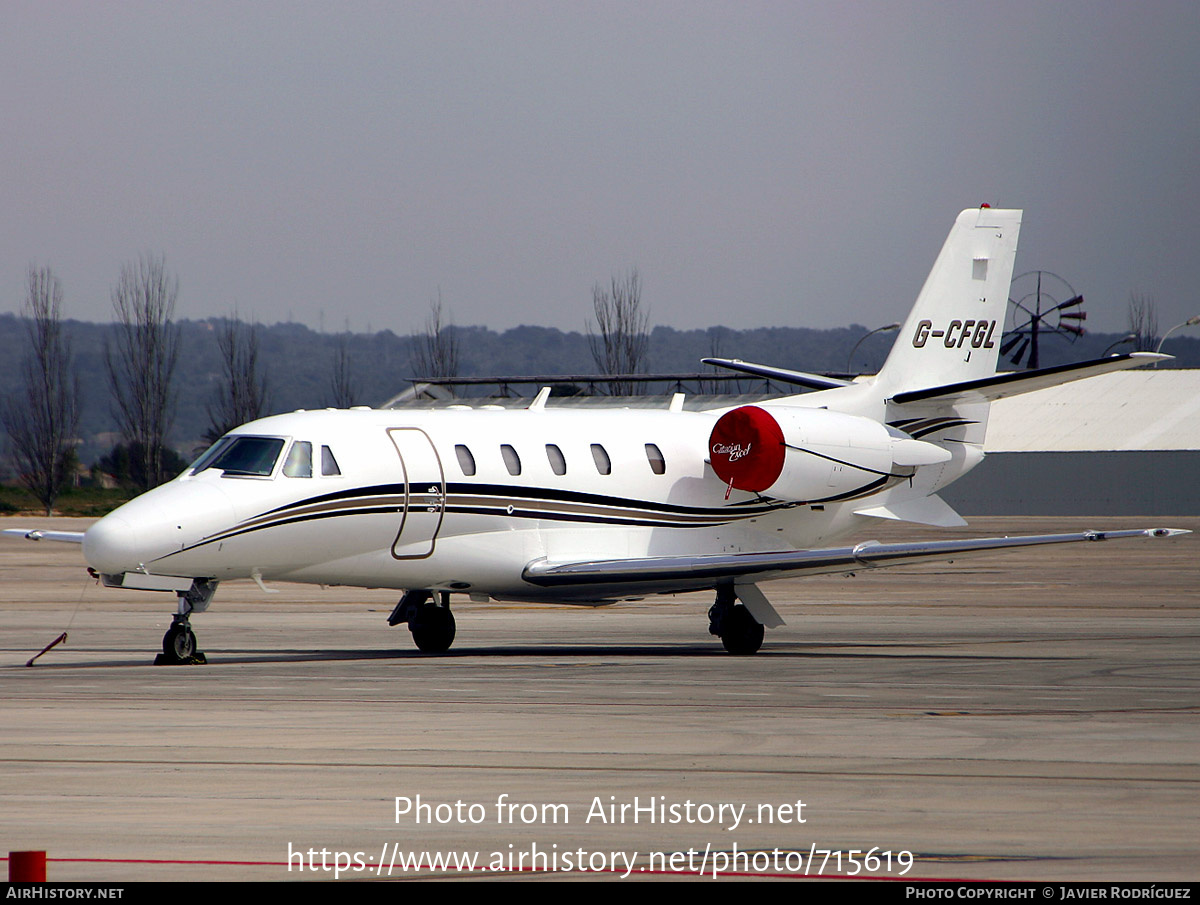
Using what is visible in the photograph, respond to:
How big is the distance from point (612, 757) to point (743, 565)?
9317 mm

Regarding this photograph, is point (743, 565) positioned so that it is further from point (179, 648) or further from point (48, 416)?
point (48, 416)

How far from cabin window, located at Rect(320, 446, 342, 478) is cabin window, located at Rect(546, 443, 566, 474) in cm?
315

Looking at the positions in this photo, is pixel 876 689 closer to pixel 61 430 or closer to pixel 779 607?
pixel 779 607

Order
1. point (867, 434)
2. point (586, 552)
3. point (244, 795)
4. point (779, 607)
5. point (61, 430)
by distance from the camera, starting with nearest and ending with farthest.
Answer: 1. point (244, 795)
2. point (586, 552)
3. point (867, 434)
4. point (779, 607)
5. point (61, 430)

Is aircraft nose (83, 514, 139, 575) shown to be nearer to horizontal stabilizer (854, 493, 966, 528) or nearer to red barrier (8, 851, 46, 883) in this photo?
horizontal stabilizer (854, 493, 966, 528)

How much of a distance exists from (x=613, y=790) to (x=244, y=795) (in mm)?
2228

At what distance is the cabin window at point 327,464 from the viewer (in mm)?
19938

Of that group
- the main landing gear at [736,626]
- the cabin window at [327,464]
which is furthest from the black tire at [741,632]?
the cabin window at [327,464]

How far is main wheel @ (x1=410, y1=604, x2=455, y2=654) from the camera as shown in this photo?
22.2 meters

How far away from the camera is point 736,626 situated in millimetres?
21562

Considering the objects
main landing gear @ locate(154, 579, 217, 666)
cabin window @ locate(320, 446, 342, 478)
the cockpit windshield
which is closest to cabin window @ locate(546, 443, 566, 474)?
cabin window @ locate(320, 446, 342, 478)

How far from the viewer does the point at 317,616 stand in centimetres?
3164

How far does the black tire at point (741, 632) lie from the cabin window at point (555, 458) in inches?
115
